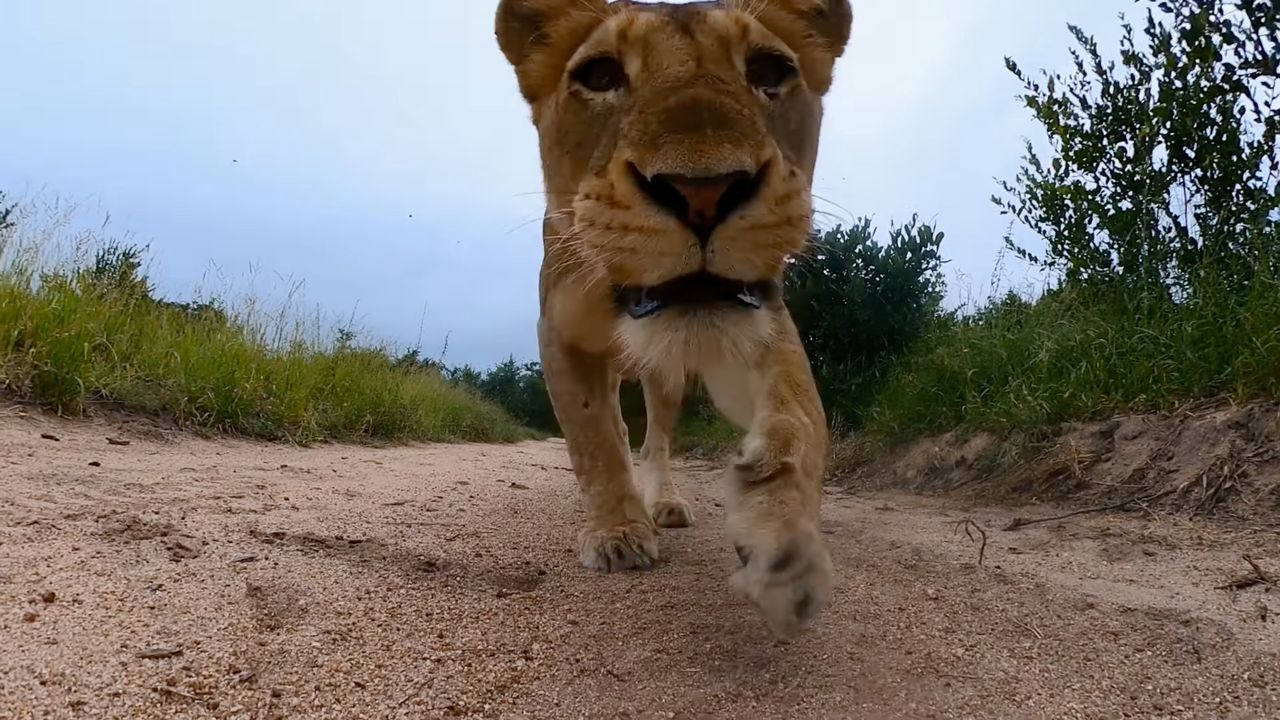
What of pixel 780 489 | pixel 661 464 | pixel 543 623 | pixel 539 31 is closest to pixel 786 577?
pixel 780 489

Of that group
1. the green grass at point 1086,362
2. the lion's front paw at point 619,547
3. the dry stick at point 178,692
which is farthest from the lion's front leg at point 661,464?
the dry stick at point 178,692

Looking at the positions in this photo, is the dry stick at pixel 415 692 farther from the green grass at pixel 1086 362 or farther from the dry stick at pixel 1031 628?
the green grass at pixel 1086 362

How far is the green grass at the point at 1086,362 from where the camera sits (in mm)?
3820

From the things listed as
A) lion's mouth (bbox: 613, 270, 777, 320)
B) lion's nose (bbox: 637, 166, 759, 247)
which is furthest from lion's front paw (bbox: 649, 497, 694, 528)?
lion's nose (bbox: 637, 166, 759, 247)

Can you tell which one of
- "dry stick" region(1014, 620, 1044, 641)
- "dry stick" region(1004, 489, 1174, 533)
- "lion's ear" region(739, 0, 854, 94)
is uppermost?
"lion's ear" region(739, 0, 854, 94)

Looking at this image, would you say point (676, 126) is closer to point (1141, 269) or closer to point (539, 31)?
point (539, 31)

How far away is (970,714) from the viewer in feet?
4.72

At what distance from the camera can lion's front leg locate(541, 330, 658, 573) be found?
275 centimetres

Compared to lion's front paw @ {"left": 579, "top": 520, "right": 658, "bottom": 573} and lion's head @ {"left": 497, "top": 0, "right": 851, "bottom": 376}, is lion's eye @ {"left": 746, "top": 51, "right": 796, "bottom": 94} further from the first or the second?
lion's front paw @ {"left": 579, "top": 520, "right": 658, "bottom": 573}

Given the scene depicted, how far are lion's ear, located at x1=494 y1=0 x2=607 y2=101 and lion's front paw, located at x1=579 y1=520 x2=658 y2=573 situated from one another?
4.68 ft

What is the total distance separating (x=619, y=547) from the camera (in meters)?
2.58

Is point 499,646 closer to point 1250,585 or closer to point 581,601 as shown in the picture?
point 581,601

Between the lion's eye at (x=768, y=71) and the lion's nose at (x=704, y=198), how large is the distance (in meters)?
0.61

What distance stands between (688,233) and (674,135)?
252mm
